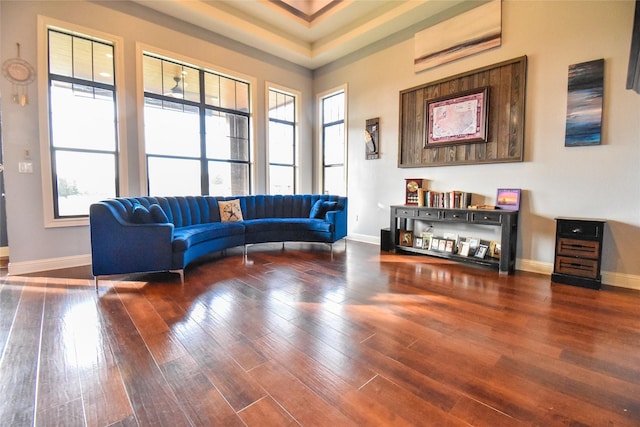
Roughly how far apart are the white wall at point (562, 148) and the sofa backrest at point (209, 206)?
7.07 feet

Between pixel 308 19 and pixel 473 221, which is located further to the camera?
pixel 308 19

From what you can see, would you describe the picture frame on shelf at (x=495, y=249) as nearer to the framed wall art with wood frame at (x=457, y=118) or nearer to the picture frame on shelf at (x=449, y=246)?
the picture frame on shelf at (x=449, y=246)

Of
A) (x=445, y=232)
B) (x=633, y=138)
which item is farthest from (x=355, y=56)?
(x=633, y=138)

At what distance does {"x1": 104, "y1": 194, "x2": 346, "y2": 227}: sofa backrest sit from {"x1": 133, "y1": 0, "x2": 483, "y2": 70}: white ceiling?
2.71m

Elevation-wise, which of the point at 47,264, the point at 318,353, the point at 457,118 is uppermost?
the point at 457,118

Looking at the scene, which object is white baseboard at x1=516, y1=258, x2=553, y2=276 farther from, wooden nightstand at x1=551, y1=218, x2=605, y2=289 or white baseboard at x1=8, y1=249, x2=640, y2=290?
wooden nightstand at x1=551, y1=218, x2=605, y2=289

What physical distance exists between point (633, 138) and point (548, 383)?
9.48ft

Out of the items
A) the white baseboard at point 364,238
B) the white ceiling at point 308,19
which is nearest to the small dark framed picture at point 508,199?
the white baseboard at point 364,238

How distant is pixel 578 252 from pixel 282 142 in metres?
4.96

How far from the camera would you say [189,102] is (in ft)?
15.6

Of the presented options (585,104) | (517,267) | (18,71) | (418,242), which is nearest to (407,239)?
(418,242)

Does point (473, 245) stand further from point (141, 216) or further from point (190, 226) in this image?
point (141, 216)

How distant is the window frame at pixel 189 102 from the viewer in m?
4.14

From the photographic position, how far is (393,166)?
494 cm
